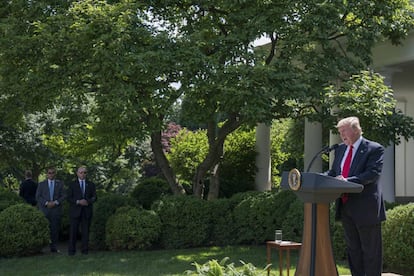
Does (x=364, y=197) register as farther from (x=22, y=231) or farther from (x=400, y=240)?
(x=22, y=231)

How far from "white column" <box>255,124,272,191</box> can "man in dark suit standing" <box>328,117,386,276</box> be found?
10.1 meters

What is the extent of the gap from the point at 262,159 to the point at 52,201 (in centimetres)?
646

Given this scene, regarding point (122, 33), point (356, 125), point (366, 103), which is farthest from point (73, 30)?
point (356, 125)

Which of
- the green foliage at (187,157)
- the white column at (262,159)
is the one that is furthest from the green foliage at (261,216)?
the green foliage at (187,157)

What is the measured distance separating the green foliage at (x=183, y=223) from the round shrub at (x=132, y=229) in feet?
0.74

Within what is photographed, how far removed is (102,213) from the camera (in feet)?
38.9

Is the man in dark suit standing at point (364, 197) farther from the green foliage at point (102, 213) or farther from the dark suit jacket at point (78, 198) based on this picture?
the green foliage at point (102, 213)

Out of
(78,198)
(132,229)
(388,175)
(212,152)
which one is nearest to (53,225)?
(78,198)

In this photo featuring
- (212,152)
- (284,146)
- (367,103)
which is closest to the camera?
(367,103)

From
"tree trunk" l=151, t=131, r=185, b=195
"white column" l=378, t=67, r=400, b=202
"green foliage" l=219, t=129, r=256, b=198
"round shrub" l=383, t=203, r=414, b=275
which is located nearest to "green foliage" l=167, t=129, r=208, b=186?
"green foliage" l=219, t=129, r=256, b=198

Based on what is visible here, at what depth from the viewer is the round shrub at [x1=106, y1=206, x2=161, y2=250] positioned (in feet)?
36.6

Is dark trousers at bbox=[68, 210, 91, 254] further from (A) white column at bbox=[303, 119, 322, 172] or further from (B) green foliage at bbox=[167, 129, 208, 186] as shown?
(A) white column at bbox=[303, 119, 322, 172]

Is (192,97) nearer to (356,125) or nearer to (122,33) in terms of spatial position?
(122,33)

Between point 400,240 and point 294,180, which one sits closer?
point 294,180
